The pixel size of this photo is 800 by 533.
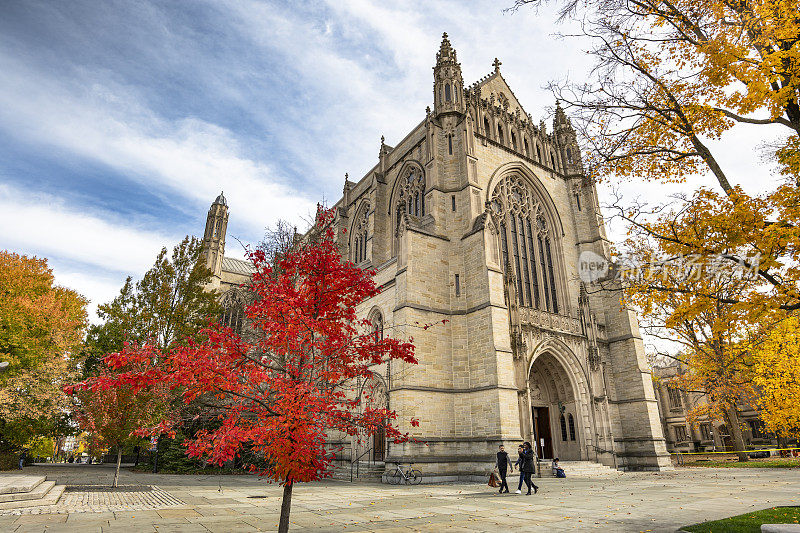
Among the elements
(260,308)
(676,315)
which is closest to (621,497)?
(676,315)

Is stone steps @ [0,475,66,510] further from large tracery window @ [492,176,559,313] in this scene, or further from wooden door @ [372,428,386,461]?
large tracery window @ [492,176,559,313]

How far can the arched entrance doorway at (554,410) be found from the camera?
2133 centimetres

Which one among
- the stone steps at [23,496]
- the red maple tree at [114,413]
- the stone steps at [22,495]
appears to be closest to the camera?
the stone steps at [23,496]

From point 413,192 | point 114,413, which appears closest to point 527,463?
point 114,413

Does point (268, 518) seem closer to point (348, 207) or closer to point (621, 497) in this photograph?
point (621, 497)

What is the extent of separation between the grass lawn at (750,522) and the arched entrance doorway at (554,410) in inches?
546

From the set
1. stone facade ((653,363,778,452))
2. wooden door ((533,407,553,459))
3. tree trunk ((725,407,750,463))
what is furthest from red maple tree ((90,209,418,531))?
stone facade ((653,363,778,452))

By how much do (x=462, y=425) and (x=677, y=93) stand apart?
47.3 feet

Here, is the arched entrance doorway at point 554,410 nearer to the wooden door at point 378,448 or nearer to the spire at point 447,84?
the wooden door at point 378,448

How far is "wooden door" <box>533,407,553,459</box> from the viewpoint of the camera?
71.8ft

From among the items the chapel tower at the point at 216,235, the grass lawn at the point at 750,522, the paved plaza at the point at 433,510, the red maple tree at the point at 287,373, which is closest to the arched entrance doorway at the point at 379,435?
the paved plaza at the point at 433,510

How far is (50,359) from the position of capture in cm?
1986

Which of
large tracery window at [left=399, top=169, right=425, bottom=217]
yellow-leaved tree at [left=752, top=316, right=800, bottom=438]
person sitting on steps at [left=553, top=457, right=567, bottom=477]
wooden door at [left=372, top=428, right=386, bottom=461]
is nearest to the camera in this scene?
person sitting on steps at [left=553, top=457, right=567, bottom=477]

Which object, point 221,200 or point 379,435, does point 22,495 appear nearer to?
point 379,435
